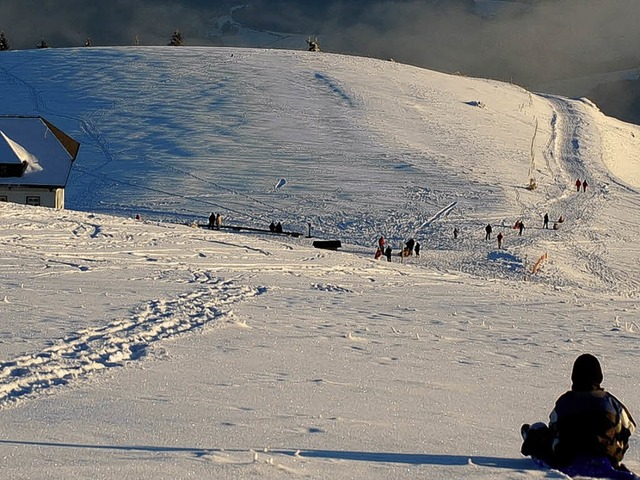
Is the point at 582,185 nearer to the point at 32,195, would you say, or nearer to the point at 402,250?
the point at 402,250

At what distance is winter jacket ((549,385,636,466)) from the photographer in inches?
228

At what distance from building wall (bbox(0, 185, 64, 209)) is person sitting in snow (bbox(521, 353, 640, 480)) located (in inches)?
1423

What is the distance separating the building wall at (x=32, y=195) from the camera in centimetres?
3881

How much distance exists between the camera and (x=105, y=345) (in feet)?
31.2

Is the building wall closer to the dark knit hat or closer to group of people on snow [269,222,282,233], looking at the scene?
group of people on snow [269,222,282,233]

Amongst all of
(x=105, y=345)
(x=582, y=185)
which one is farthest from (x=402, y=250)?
(x=105, y=345)

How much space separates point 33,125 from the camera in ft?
139

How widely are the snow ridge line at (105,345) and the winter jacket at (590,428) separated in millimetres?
4250

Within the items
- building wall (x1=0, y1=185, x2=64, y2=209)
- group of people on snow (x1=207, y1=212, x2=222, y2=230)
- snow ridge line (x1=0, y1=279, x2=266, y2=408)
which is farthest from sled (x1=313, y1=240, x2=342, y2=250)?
snow ridge line (x1=0, y1=279, x2=266, y2=408)

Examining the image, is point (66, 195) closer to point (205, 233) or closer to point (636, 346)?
point (205, 233)

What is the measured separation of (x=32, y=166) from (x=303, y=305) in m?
28.9

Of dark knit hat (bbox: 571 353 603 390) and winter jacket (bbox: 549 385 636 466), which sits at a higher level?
dark knit hat (bbox: 571 353 603 390)

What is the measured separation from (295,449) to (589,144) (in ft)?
211

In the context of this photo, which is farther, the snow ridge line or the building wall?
the building wall
